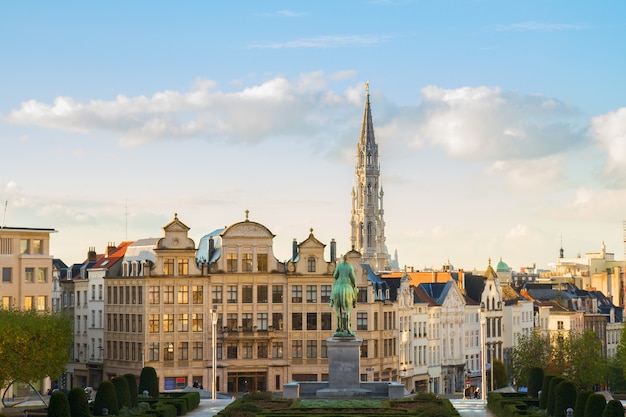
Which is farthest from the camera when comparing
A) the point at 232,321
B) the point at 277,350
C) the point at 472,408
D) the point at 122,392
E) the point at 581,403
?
the point at 277,350

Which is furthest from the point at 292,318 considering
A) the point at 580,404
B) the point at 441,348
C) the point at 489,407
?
the point at 580,404

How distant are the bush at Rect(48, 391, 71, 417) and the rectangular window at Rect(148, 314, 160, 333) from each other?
56557 millimetres

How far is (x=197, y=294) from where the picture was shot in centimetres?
12325

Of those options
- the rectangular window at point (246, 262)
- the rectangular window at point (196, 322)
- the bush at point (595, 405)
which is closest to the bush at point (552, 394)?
the bush at point (595, 405)

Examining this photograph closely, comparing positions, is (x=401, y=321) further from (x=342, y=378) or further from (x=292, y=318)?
(x=342, y=378)

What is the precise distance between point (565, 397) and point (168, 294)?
55.7 meters

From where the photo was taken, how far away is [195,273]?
123188 millimetres

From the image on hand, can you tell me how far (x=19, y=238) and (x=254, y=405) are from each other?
4023 centimetres

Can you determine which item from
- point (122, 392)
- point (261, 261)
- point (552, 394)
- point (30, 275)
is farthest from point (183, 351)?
point (552, 394)

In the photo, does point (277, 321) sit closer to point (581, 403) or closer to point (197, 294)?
point (197, 294)

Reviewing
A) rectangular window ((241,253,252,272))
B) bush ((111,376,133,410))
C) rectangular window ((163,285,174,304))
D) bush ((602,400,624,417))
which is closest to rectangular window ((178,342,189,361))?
rectangular window ((163,285,174,304))

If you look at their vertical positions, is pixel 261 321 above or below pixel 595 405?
above

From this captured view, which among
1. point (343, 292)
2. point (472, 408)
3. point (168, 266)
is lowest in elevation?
point (472, 408)

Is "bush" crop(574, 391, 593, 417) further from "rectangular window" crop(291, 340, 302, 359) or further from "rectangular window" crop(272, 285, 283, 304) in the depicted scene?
"rectangular window" crop(272, 285, 283, 304)
